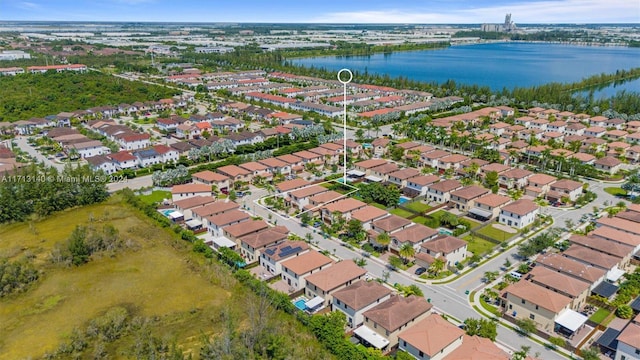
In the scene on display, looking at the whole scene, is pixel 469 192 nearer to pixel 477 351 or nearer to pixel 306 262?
pixel 306 262

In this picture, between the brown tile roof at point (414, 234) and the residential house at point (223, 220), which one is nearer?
the brown tile roof at point (414, 234)

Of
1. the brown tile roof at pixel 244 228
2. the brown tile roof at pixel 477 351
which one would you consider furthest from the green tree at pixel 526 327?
the brown tile roof at pixel 244 228

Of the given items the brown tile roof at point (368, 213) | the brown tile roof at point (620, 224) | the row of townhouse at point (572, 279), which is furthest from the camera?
the brown tile roof at point (368, 213)

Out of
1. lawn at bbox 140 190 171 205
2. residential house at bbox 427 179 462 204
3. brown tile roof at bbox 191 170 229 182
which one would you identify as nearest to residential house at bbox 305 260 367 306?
residential house at bbox 427 179 462 204

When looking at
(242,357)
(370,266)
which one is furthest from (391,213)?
(242,357)

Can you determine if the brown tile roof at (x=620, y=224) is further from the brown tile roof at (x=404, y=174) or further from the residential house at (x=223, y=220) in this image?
the residential house at (x=223, y=220)

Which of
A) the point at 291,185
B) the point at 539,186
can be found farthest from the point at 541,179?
the point at 291,185

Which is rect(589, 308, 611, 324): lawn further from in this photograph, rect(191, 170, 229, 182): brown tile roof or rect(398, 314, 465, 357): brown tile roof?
rect(191, 170, 229, 182): brown tile roof

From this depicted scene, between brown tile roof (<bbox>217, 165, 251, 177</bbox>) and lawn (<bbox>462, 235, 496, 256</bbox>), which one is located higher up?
brown tile roof (<bbox>217, 165, 251, 177</bbox>)
